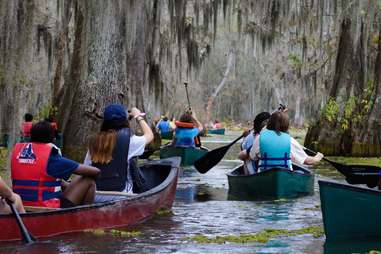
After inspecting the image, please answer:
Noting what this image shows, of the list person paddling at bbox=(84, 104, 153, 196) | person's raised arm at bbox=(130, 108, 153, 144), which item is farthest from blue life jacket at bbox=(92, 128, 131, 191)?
person's raised arm at bbox=(130, 108, 153, 144)

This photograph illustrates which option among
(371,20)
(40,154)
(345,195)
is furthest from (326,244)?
(371,20)

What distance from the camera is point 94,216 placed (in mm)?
8961

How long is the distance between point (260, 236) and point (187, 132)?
12772 mm

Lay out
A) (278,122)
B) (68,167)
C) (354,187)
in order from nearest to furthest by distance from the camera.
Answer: (354,187), (68,167), (278,122)

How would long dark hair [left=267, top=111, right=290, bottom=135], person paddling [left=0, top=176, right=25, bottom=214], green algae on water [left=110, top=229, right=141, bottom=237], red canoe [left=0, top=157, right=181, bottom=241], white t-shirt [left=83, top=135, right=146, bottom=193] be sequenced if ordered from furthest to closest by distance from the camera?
long dark hair [left=267, top=111, right=290, bottom=135]
white t-shirt [left=83, top=135, right=146, bottom=193]
green algae on water [left=110, top=229, right=141, bottom=237]
red canoe [left=0, top=157, right=181, bottom=241]
person paddling [left=0, top=176, right=25, bottom=214]

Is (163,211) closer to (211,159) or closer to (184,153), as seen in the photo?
(211,159)

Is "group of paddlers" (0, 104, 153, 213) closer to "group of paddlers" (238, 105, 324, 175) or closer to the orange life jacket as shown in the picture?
the orange life jacket

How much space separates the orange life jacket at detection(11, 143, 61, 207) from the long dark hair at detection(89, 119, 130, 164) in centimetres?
112

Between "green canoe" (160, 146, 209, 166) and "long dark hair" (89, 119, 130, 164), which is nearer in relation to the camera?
"long dark hair" (89, 119, 130, 164)

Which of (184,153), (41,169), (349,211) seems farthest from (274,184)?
(184,153)

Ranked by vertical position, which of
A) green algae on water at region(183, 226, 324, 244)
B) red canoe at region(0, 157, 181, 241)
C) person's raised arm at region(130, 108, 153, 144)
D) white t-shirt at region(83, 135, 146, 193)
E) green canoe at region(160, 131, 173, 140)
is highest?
person's raised arm at region(130, 108, 153, 144)

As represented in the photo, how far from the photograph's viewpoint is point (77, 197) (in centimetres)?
913

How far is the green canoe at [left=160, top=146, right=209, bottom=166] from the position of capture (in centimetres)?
2139

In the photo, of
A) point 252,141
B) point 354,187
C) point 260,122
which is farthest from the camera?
point 252,141
